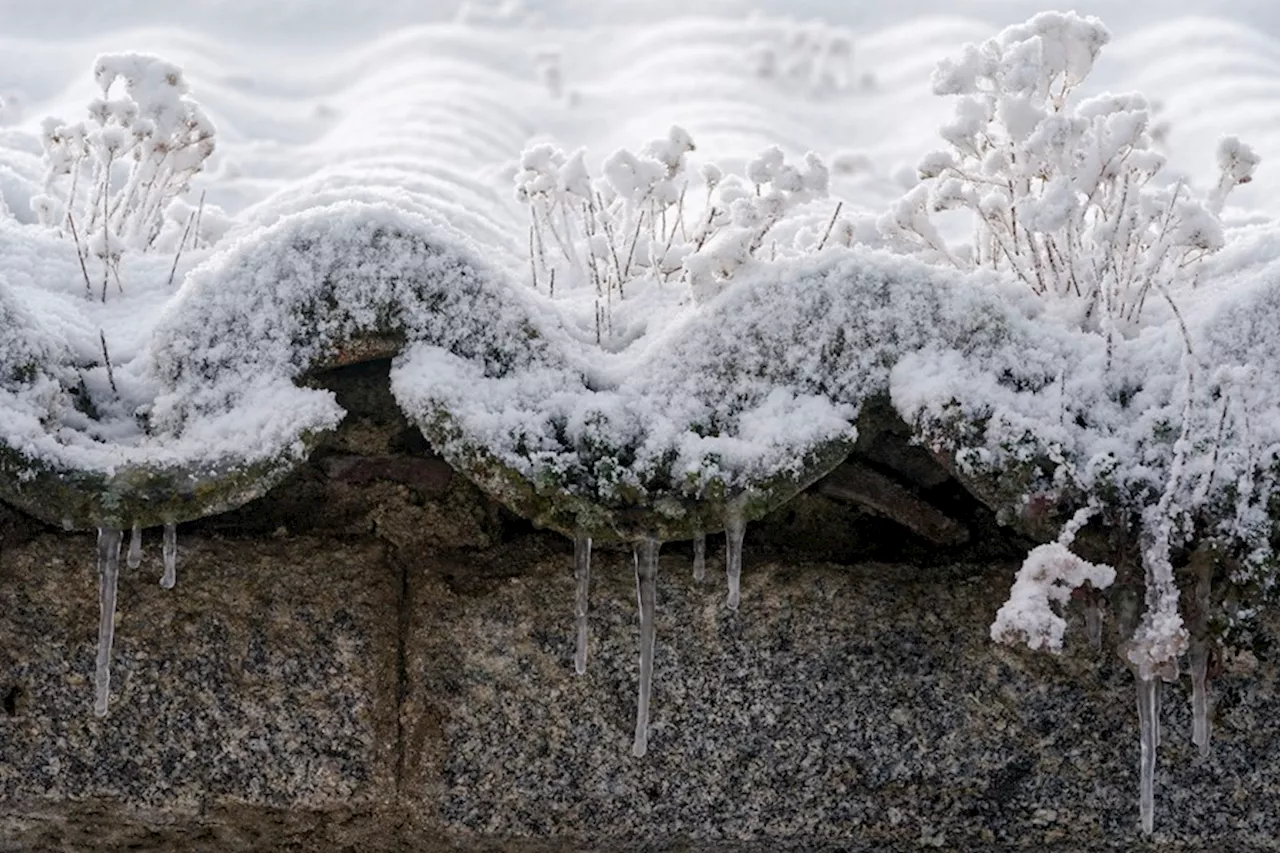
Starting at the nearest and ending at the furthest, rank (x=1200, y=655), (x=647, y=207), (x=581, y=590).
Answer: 1. (x=1200, y=655)
2. (x=581, y=590)
3. (x=647, y=207)

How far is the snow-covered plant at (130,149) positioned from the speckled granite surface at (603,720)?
2.43ft

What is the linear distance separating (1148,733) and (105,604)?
5.56ft

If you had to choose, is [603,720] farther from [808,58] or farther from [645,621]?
[808,58]

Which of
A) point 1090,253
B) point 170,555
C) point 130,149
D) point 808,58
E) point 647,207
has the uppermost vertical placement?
point 808,58

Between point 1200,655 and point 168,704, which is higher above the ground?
point 1200,655

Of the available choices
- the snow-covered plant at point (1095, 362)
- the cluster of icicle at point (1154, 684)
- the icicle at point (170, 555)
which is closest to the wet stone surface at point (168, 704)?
the icicle at point (170, 555)

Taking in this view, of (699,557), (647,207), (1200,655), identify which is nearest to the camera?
(1200,655)

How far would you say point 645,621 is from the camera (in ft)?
7.53

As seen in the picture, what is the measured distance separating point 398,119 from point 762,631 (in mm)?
2547

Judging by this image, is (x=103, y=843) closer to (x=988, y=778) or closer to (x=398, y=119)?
(x=988, y=778)

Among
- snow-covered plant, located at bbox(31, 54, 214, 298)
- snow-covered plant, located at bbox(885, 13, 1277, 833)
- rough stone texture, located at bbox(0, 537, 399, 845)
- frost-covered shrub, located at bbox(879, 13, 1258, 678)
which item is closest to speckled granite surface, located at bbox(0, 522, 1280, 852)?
rough stone texture, located at bbox(0, 537, 399, 845)

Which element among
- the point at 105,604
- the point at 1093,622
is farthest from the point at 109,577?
the point at 1093,622

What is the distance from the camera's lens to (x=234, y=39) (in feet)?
17.9

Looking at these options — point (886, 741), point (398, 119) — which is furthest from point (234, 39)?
point (886, 741)
